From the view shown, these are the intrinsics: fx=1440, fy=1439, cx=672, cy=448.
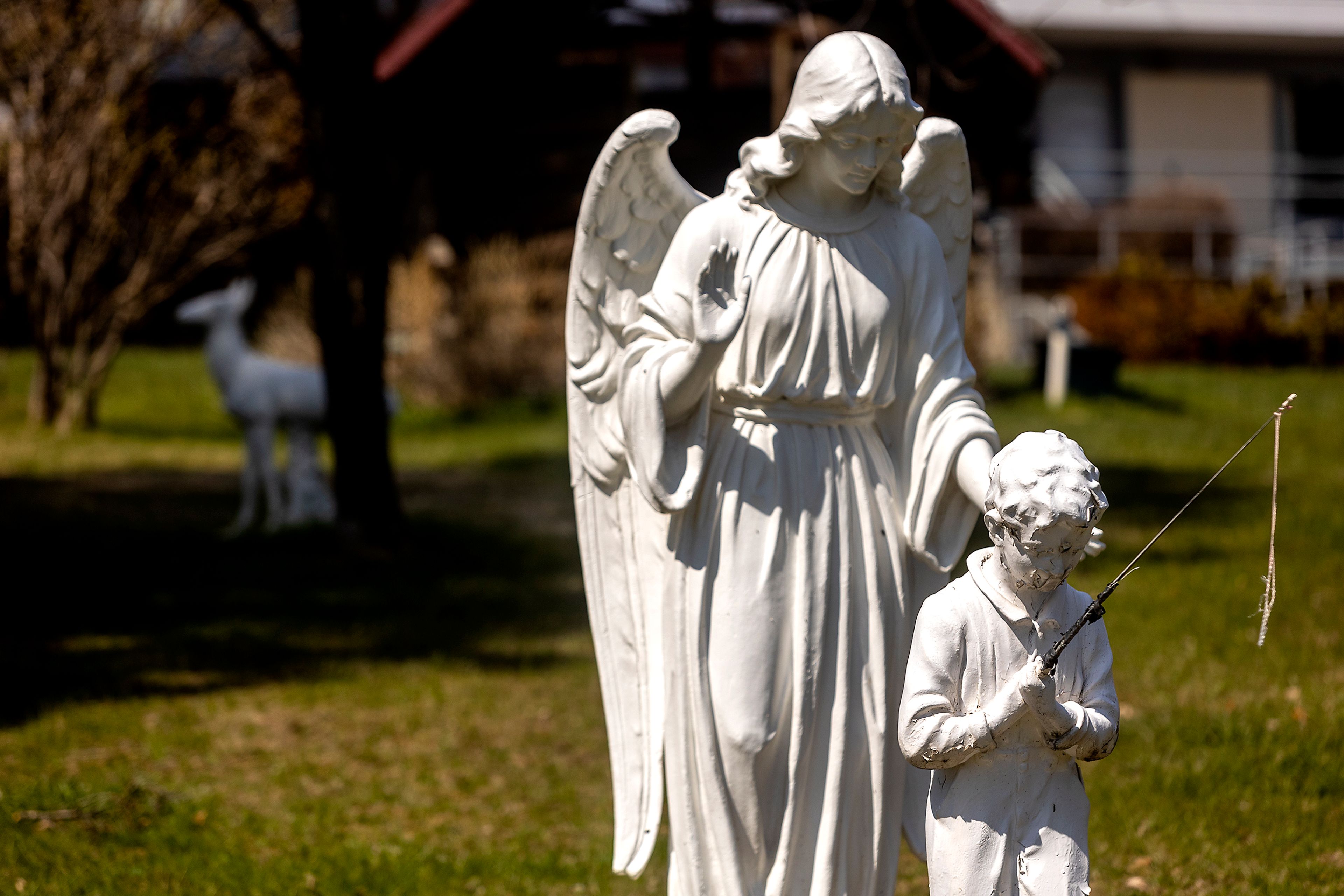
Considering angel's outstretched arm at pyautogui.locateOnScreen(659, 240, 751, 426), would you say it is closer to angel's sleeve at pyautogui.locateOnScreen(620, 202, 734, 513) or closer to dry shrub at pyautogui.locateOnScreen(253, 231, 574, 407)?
angel's sleeve at pyautogui.locateOnScreen(620, 202, 734, 513)

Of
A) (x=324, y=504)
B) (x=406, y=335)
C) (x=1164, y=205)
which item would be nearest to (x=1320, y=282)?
(x=1164, y=205)

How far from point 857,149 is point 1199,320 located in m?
15.0

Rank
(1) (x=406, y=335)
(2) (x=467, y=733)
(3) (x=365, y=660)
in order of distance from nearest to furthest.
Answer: (2) (x=467, y=733)
(3) (x=365, y=660)
(1) (x=406, y=335)

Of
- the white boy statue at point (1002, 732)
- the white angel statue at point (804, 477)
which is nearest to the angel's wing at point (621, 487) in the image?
the white angel statue at point (804, 477)

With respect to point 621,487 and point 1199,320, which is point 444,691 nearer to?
point 621,487

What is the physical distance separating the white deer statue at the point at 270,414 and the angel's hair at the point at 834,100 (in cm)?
764

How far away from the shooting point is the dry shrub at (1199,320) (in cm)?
1653

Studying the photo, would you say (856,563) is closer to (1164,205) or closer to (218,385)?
(218,385)

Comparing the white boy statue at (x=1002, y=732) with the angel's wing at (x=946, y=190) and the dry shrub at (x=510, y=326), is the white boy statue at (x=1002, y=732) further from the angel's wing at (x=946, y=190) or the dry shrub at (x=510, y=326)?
the dry shrub at (x=510, y=326)

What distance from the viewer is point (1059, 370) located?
46.1ft

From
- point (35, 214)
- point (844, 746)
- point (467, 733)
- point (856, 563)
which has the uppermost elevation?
point (35, 214)

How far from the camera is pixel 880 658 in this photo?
3.35m

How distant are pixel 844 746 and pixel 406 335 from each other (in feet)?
48.5

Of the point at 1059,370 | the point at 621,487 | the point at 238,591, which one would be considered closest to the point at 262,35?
the point at 238,591
